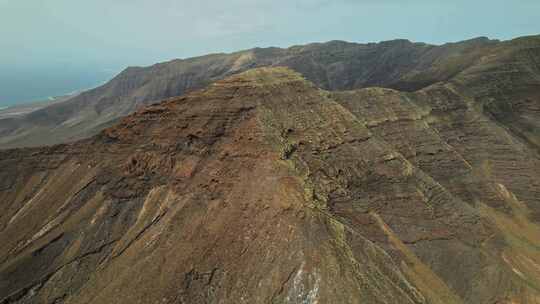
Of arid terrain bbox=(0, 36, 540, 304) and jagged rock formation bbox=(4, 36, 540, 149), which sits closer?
arid terrain bbox=(0, 36, 540, 304)

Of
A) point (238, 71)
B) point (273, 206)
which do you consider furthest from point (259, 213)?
point (238, 71)

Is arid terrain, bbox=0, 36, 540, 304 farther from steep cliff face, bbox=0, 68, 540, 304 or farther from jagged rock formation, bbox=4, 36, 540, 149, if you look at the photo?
jagged rock formation, bbox=4, 36, 540, 149

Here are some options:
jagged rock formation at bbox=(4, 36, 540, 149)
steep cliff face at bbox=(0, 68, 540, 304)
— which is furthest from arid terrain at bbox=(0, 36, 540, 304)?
A: jagged rock formation at bbox=(4, 36, 540, 149)

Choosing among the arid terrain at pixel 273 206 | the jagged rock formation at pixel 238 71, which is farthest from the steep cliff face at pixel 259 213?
the jagged rock formation at pixel 238 71

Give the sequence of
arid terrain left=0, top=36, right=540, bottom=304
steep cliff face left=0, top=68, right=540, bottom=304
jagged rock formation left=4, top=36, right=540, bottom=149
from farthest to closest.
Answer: jagged rock formation left=4, top=36, right=540, bottom=149 < arid terrain left=0, top=36, right=540, bottom=304 < steep cliff face left=0, top=68, right=540, bottom=304

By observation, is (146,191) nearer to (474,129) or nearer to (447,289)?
(447,289)

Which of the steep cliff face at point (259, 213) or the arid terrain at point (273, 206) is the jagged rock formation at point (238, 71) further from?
the steep cliff face at point (259, 213)

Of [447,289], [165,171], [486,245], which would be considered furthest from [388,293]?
[165,171]
